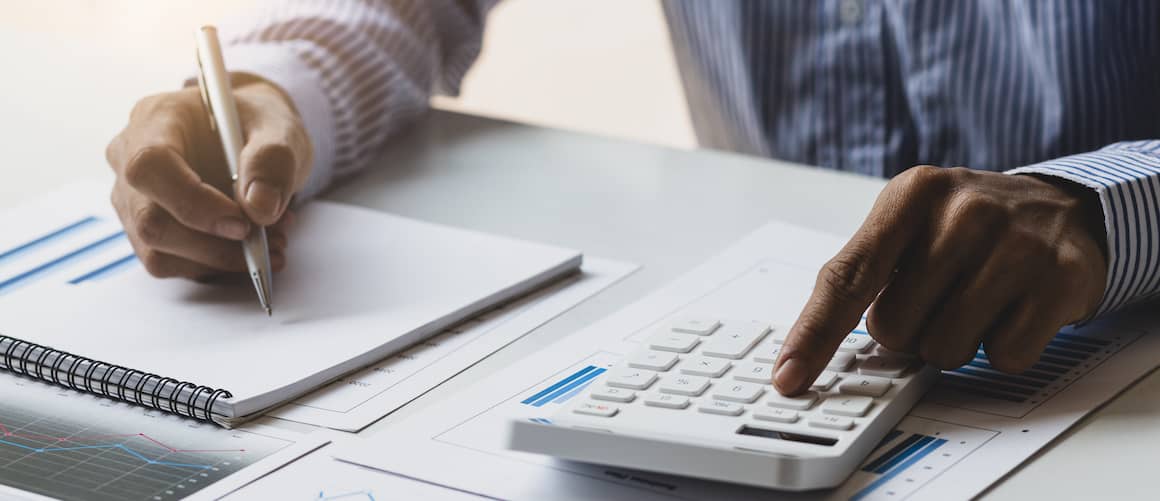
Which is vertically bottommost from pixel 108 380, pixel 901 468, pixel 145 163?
pixel 901 468

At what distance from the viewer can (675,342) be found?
1.95ft

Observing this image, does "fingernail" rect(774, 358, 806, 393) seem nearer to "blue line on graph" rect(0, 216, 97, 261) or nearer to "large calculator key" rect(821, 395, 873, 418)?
"large calculator key" rect(821, 395, 873, 418)

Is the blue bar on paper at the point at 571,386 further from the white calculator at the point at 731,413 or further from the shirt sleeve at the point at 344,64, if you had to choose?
the shirt sleeve at the point at 344,64

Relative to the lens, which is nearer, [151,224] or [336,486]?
[336,486]

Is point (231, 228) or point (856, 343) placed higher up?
point (231, 228)

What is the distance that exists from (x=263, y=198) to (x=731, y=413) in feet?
1.11

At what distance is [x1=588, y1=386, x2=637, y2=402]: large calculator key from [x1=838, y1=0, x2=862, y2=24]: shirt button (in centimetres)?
64

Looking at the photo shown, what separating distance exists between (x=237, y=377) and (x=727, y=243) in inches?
12.6

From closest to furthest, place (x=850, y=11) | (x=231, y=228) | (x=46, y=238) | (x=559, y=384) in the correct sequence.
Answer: (x=559, y=384), (x=231, y=228), (x=46, y=238), (x=850, y=11)

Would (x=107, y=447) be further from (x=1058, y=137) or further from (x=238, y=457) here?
(x=1058, y=137)

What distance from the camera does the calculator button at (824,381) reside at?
55 centimetres

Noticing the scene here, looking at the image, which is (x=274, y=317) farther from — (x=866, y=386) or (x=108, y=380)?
(x=866, y=386)

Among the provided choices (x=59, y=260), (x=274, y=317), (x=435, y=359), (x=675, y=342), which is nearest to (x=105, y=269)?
(x=59, y=260)

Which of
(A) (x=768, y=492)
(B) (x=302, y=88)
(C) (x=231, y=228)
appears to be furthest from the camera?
(B) (x=302, y=88)
